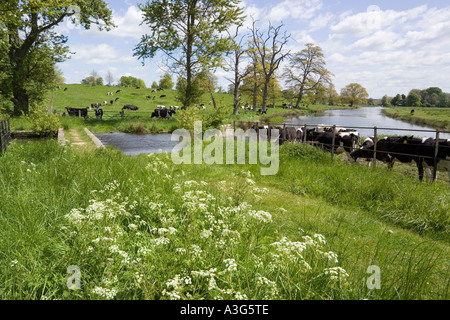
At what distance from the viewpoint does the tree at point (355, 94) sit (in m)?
106

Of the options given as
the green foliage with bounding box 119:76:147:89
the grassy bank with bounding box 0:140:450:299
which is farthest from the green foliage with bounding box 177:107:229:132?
the green foliage with bounding box 119:76:147:89

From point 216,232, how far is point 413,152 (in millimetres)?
9422

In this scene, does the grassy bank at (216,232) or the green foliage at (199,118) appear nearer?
the grassy bank at (216,232)

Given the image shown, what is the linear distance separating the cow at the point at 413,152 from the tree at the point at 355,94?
4214 inches

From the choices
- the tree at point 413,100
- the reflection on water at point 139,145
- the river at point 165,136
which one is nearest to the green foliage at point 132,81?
the river at point 165,136

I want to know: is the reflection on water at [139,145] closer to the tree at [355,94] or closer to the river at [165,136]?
the river at [165,136]

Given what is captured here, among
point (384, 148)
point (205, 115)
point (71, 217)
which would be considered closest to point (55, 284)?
point (71, 217)

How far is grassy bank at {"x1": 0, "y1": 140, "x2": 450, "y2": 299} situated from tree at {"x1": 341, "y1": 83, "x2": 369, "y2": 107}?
4343 inches

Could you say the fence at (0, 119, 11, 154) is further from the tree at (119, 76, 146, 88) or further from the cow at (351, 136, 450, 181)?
the tree at (119, 76, 146, 88)

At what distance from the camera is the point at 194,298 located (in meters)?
2.01

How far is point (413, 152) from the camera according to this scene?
9727mm

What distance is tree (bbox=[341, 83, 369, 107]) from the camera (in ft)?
349

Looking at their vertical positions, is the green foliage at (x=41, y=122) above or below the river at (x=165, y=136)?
above
